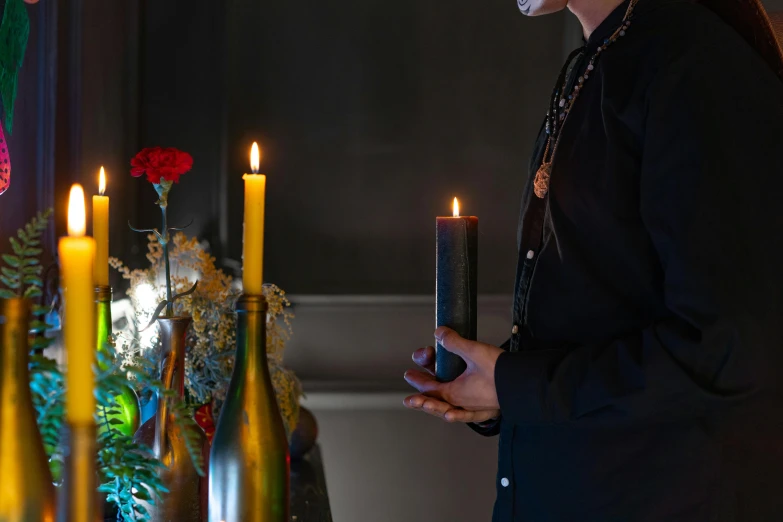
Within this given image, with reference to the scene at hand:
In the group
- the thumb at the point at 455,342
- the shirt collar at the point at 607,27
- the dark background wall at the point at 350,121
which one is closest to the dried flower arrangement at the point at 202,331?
the thumb at the point at 455,342

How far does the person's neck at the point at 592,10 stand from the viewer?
36.2 inches

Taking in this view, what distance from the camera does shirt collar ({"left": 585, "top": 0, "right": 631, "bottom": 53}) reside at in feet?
2.94

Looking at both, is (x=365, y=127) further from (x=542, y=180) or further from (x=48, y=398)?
(x=48, y=398)

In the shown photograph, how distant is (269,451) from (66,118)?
1.11 m

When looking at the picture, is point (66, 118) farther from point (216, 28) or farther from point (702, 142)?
point (702, 142)

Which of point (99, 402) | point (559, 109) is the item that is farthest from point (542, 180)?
point (99, 402)

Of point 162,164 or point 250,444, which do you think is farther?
point 162,164

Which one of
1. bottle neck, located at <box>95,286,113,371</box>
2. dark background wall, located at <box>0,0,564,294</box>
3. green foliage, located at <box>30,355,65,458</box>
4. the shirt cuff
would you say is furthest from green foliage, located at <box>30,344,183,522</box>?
dark background wall, located at <box>0,0,564,294</box>

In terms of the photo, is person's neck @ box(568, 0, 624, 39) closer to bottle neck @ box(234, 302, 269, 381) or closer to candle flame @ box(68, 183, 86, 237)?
bottle neck @ box(234, 302, 269, 381)

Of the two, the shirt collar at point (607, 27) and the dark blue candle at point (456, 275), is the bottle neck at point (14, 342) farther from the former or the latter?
the shirt collar at point (607, 27)

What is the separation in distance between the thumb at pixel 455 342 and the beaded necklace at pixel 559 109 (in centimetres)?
22

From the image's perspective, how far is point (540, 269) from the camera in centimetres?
87

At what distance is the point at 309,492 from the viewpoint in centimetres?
133

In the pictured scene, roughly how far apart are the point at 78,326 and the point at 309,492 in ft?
3.28
